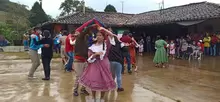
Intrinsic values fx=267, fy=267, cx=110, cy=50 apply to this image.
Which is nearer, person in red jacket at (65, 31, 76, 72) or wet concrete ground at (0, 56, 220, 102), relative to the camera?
wet concrete ground at (0, 56, 220, 102)

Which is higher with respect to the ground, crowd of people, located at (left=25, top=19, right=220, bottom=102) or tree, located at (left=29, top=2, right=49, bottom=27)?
tree, located at (left=29, top=2, right=49, bottom=27)

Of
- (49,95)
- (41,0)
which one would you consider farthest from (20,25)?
(49,95)

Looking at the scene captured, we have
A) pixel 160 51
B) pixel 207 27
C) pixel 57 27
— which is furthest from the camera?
pixel 57 27

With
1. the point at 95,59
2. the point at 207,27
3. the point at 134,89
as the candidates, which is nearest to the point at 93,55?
the point at 95,59

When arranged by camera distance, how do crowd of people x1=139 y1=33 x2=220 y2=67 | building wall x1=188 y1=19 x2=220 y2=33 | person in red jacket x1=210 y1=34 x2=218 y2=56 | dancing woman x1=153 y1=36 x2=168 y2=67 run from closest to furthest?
dancing woman x1=153 y1=36 x2=168 y2=67
crowd of people x1=139 y1=33 x2=220 y2=67
person in red jacket x1=210 y1=34 x2=218 y2=56
building wall x1=188 y1=19 x2=220 y2=33

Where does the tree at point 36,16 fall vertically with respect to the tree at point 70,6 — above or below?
below

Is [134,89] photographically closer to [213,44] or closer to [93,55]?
[93,55]

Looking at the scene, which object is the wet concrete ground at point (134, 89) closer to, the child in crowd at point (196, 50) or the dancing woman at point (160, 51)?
the dancing woman at point (160, 51)

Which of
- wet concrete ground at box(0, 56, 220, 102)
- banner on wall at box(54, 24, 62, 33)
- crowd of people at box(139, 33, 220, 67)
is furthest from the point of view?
banner on wall at box(54, 24, 62, 33)

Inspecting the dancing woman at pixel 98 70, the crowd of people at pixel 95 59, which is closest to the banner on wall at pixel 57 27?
the crowd of people at pixel 95 59

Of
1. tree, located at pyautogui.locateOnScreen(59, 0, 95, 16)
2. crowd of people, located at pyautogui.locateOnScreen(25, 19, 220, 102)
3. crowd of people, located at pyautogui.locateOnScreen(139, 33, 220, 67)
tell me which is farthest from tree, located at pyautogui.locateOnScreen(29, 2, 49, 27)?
crowd of people, located at pyautogui.locateOnScreen(25, 19, 220, 102)

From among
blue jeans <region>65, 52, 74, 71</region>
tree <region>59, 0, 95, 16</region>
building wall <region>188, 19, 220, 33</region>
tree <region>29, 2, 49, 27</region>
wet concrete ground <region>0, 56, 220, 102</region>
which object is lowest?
wet concrete ground <region>0, 56, 220, 102</region>

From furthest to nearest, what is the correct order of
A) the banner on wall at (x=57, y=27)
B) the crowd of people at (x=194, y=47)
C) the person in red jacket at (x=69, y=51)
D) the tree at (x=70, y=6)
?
the tree at (x=70, y=6), the banner on wall at (x=57, y=27), the crowd of people at (x=194, y=47), the person in red jacket at (x=69, y=51)

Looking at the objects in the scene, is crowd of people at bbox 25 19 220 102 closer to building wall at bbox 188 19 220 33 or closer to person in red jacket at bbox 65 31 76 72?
person in red jacket at bbox 65 31 76 72
